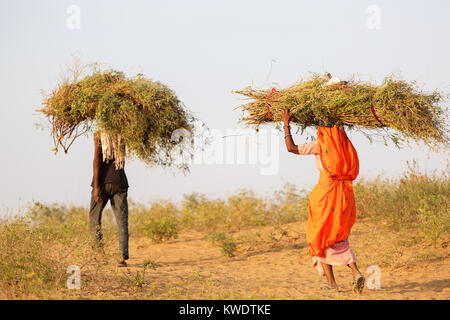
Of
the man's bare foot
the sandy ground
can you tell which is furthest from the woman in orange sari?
the sandy ground

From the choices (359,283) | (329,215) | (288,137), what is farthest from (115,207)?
(359,283)

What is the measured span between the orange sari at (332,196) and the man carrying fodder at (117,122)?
2346 millimetres

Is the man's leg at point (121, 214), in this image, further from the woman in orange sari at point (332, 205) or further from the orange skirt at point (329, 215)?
the orange skirt at point (329, 215)

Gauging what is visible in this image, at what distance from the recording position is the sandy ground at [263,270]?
5.77 meters

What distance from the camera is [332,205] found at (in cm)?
582

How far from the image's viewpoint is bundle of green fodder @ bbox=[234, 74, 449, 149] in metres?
5.84

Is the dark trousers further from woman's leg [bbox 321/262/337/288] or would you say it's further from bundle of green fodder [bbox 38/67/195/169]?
woman's leg [bbox 321/262/337/288]

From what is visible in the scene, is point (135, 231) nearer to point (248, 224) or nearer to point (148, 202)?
point (148, 202)

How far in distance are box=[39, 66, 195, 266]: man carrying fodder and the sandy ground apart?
1114mm

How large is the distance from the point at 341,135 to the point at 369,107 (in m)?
0.46

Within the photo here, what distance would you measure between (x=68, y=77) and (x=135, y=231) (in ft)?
17.0
